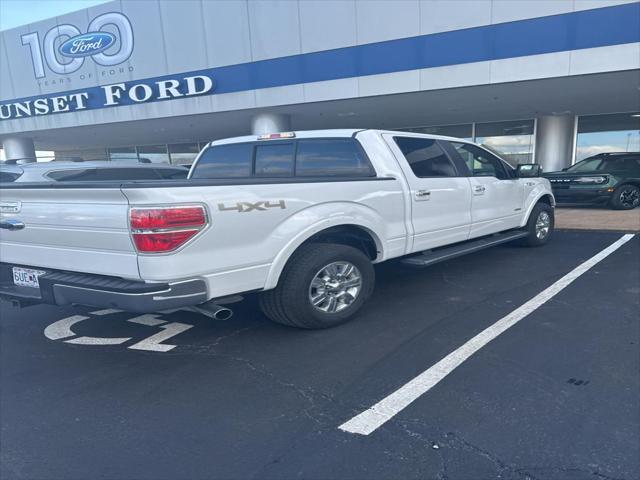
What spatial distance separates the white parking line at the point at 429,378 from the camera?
100 inches

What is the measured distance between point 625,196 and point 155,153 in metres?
25.9

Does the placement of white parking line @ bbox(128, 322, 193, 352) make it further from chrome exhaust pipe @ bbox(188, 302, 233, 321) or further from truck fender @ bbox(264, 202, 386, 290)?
truck fender @ bbox(264, 202, 386, 290)

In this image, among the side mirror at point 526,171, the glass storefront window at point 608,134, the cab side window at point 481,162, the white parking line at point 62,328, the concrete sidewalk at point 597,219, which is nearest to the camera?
the white parking line at point 62,328

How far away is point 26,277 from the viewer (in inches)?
136

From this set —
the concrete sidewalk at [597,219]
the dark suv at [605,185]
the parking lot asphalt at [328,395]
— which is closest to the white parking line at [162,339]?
the parking lot asphalt at [328,395]

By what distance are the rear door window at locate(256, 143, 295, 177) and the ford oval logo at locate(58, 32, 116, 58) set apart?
50.6 ft

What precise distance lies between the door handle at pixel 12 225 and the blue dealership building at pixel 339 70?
36.2ft

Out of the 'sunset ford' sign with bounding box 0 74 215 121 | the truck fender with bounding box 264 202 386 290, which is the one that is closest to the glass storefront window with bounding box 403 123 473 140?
the 'sunset ford' sign with bounding box 0 74 215 121

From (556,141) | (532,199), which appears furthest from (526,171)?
(556,141)

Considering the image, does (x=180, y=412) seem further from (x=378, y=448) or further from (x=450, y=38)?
(x=450, y=38)

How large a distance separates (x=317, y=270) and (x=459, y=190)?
2308 millimetres

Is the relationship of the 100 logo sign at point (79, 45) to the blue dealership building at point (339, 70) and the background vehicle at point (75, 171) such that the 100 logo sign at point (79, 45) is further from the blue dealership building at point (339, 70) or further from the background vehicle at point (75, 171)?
the background vehicle at point (75, 171)

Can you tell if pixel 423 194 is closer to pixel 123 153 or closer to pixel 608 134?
pixel 608 134

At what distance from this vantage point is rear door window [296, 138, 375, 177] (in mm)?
4320
